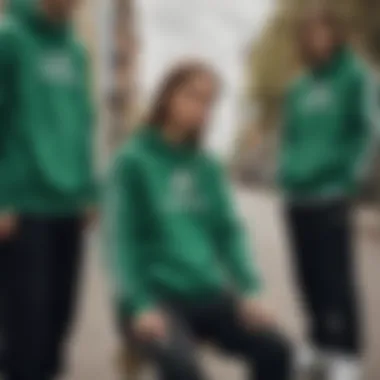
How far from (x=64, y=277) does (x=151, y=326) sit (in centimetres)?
22

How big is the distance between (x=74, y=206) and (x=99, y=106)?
0.50 feet

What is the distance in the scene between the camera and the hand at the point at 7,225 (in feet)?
4.59

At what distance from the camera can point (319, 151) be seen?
1.51 meters

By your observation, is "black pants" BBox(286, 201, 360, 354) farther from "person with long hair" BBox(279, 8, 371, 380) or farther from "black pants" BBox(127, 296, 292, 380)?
"black pants" BBox(127, 296, 292, 380)

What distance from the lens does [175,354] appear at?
4.19 ft

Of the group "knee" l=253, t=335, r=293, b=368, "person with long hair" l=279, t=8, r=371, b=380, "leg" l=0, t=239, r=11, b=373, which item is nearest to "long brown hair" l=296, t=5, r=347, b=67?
"person with long hair" l=279, t=8, r=371, b=380

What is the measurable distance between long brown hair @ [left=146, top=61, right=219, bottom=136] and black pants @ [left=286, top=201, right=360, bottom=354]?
0.26 meters

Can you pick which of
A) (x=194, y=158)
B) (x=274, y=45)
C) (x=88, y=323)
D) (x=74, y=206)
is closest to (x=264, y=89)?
(x=274, y=45)

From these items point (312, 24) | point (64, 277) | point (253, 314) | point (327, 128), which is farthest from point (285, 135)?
point (64, 277)

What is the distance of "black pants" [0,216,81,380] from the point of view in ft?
4.65

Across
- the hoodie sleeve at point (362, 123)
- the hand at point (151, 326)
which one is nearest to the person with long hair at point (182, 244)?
the hand at point (151, 326)

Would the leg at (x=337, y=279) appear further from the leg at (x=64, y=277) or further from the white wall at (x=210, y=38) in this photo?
the leg at (x=64, y=277)

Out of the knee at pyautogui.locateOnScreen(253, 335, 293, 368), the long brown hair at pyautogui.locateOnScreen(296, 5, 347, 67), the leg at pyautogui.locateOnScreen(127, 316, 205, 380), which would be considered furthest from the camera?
the long brown hair at pyautogui.locateOnScreen(296, 5, 347, 67)

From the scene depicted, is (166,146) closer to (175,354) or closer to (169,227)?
(169,227)
